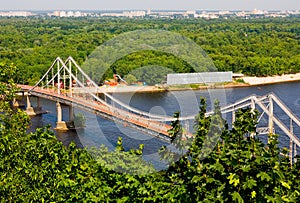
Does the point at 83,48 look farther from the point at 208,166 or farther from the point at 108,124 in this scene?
the point at 208,166

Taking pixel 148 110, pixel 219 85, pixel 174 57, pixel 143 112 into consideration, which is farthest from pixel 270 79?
pixel 143 112

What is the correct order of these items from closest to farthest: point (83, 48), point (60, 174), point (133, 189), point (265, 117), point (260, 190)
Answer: point (260, 190)
point (133, 189)
point (60, 174)
point (265, 117)
point (83, 48)

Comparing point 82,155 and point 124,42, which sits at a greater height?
point 124,42

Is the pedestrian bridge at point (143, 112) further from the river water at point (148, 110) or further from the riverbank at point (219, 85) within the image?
A: the riverbank at point (219, 85)

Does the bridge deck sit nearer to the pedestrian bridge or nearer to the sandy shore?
the pedestrian bridge

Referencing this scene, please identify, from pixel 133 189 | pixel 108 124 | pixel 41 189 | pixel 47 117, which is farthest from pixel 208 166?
pixel 47 117

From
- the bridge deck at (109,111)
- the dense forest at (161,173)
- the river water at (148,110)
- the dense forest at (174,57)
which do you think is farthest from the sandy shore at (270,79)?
the dense forest at (161,173)

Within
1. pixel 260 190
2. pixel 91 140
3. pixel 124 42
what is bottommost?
pixel 91 140
